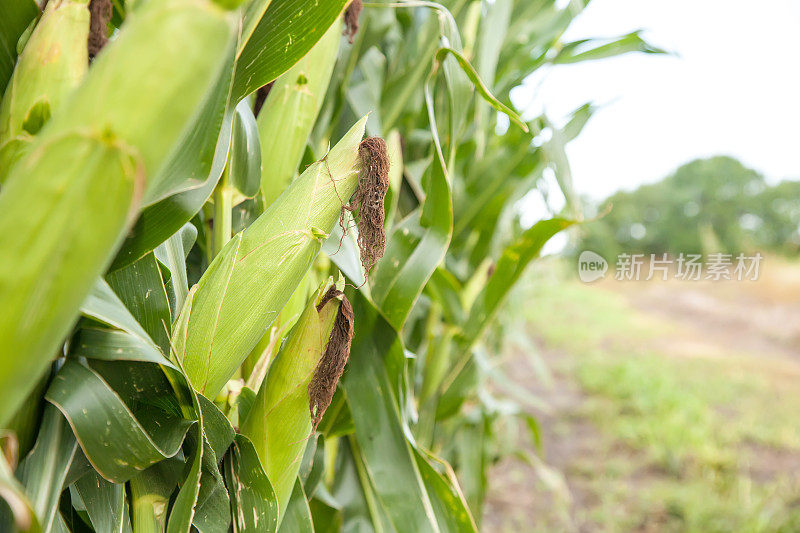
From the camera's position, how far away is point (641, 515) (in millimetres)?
1619

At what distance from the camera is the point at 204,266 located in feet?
1.11

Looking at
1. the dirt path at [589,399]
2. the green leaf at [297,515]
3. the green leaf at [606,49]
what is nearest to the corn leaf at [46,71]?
the green leaf at [297,515]

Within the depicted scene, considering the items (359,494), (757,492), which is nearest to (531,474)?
(757,492)

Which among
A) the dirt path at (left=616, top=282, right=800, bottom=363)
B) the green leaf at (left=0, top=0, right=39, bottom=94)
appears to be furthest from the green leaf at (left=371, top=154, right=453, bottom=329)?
the dirt path at (left=616, top=282, right=800, bottom=363)

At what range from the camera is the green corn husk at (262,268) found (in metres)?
0.23

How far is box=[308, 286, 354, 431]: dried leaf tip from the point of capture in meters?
0.26

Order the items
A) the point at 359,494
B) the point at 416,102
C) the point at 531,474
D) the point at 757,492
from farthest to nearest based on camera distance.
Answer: the point at 531,474 → the point at 757,492 → the point at 416,102 → the point at 359,494

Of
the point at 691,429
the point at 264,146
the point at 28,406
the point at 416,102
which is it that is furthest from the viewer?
the point at 691,429

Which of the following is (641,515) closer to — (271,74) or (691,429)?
(691,429)

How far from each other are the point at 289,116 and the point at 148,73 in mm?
200

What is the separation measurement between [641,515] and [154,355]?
1.79 m

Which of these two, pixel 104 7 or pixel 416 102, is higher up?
pixel 104 7

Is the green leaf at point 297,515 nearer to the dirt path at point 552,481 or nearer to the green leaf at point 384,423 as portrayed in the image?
the green leaf at point 384,423

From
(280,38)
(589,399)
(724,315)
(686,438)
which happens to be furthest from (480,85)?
(724,315)
